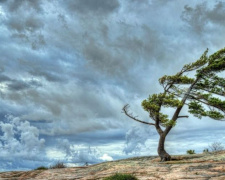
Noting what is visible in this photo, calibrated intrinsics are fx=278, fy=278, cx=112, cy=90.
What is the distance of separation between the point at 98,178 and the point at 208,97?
16131 mm

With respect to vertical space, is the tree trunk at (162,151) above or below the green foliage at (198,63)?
below

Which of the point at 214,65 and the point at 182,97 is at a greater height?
the point at 214,65

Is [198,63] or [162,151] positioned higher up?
[198,63]

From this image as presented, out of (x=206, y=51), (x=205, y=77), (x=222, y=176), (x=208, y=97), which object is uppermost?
(x=206, y=51)

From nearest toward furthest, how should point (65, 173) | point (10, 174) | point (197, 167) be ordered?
point (197, 167) → point (65, 173) → point (10, 174)

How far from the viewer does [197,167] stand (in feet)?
64.7

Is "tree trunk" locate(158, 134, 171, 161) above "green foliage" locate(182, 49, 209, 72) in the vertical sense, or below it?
below

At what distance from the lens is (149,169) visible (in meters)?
20.8

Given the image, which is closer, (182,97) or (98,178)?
(98,178)

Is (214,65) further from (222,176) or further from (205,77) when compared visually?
(222,176)

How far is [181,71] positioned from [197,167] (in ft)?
46.1

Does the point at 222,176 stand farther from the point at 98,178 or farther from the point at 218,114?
the point at 218,114

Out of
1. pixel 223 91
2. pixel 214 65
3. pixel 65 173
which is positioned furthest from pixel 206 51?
pixel 65 173

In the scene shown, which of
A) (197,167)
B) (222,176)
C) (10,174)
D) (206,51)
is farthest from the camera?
(206,51)
